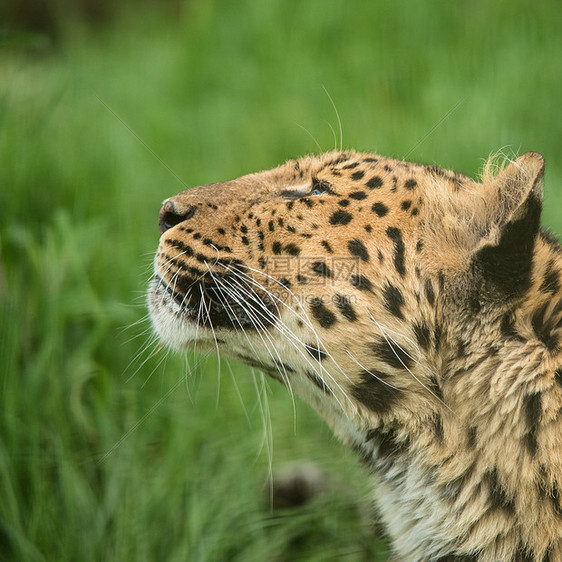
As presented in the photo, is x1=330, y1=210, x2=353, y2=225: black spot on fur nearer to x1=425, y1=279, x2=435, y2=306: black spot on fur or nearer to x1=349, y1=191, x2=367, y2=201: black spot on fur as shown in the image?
x1=349, y1=191, x2=367, y2=201: black spot on fur

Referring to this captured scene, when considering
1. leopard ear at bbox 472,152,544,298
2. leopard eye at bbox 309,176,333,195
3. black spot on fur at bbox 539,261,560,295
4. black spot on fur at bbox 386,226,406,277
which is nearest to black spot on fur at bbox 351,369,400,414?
black spot on fur at bbox 386,226,406,277

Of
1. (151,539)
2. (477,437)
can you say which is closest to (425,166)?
(477,437)

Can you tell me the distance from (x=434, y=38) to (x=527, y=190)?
5.61m

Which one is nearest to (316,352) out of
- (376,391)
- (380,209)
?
(376,391)

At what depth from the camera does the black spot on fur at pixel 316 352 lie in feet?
9.49

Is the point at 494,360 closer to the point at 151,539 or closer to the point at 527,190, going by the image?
the point at 527,190

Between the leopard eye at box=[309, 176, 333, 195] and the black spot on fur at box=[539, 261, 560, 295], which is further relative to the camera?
the leopard eye at box=[309, 176, 333, 195]

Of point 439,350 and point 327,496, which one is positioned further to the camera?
point 327,496

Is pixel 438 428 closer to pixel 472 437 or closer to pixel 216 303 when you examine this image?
pixel 472 437

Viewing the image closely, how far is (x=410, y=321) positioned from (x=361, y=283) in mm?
252

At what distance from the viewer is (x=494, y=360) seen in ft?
8.66

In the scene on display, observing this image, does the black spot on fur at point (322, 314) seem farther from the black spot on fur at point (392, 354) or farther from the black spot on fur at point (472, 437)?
the black spot on fur at point (472, 437)

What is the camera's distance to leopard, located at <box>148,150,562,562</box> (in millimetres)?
2586

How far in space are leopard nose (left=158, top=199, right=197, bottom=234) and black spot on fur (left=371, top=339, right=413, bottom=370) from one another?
42.1 inches
